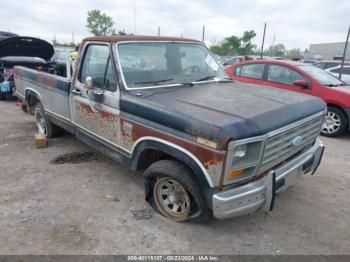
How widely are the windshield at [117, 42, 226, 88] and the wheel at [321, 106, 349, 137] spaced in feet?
11.6

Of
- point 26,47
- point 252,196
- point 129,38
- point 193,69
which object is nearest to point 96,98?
point 129,38

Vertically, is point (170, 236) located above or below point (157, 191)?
below

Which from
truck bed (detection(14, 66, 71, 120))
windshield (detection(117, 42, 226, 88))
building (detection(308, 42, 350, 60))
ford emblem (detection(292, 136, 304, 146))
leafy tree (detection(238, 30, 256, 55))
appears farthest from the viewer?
building (detection(308, 42, 350, 60))

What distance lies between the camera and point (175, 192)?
129 inches

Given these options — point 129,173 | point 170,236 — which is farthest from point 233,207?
point 129,173

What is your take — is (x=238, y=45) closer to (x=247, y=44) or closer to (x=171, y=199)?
(x=247, y=44)

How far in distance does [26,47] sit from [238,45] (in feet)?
105

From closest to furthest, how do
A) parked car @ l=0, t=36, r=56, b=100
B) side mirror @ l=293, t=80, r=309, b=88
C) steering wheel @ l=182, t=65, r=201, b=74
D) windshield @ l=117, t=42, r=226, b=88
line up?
windshield @ l=117, t=42, r=226, b=88 → steering wheel @ l=182, t=65, r=201, b=74 → side mirror @ l=293, t=80, r=309, b=88 → parked car @ l=0, t=36, r=56, b=100

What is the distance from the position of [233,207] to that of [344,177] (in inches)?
111

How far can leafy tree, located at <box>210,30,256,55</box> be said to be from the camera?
3625 centimetres

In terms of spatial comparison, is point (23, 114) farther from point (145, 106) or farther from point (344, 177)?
point (344, 177)

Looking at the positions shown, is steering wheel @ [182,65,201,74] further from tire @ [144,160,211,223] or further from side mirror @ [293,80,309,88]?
side mirror @ [293,80,309,88]

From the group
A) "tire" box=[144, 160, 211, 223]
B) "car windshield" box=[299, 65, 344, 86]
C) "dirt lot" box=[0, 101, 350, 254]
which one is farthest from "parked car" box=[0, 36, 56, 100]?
"car windshield" box=[299, 65, 344, 86]

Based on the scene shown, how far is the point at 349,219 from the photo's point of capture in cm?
348
